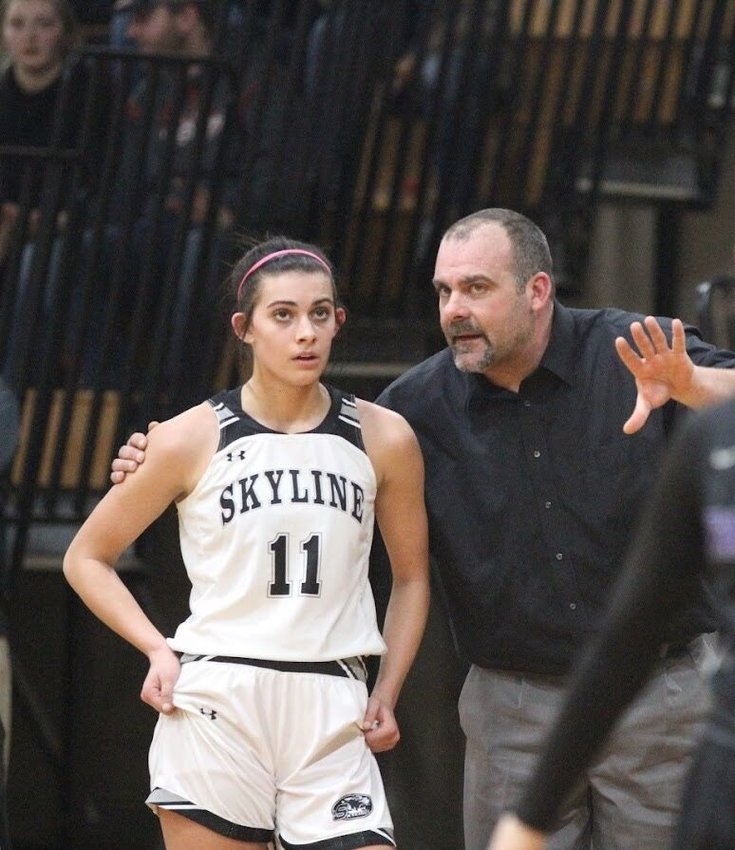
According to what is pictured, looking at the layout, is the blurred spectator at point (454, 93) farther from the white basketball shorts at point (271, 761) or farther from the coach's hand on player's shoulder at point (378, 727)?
the white basketball shorts at point (271, 761)

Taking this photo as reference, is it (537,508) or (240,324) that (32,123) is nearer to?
(240,324)

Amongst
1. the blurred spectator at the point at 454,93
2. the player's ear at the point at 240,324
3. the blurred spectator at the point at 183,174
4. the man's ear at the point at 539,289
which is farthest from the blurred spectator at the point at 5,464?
the blurred spectator at the point at 454,93

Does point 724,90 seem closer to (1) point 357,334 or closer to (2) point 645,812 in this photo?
(1) point 357,334

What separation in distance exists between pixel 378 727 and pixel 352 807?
0.20 m

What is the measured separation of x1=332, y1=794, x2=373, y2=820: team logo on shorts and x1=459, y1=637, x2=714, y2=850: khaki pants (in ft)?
1.59

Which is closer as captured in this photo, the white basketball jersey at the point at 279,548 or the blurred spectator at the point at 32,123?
the white basketball jersey at the point at 279,548

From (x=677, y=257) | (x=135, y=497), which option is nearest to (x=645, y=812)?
(x=135, y=497)

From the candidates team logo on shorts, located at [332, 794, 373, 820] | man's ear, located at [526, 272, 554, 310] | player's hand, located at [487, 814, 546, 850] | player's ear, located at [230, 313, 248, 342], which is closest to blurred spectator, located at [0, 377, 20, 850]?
player's ear, located at [230, 313, 248, 342]

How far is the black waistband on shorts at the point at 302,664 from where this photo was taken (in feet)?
10.9

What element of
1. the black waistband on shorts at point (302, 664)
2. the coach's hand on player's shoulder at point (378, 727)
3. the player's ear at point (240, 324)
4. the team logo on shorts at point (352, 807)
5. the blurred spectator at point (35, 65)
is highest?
the blurred spectator at point (35, 65)

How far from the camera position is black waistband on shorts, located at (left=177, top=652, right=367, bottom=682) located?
3324 mm

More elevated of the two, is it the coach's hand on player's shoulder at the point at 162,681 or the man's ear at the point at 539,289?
the man's ear at the point at 539,289

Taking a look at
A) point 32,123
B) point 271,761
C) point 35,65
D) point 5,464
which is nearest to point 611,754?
point 271,761

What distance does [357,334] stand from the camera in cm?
609
